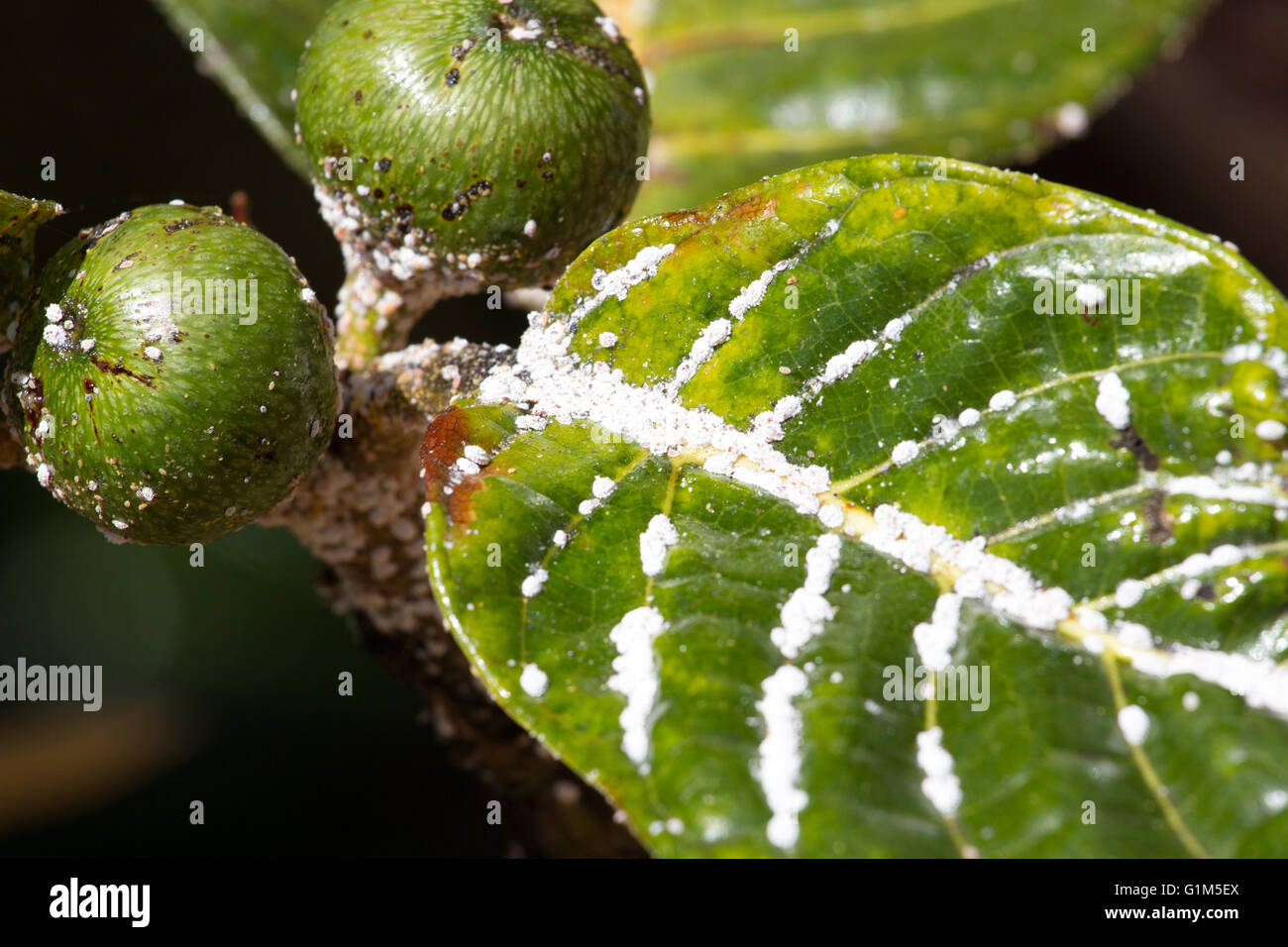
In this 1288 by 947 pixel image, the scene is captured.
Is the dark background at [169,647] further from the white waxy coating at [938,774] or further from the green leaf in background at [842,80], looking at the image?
the white waxy coating at [938,774]

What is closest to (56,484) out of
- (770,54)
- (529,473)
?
(529,473)

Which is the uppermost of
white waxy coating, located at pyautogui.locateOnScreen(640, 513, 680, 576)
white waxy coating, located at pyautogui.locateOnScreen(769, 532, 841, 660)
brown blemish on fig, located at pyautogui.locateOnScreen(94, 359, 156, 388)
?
brown blemish on fig, located at pyautogui.locateOnScreen(94, 359, 156, 388)

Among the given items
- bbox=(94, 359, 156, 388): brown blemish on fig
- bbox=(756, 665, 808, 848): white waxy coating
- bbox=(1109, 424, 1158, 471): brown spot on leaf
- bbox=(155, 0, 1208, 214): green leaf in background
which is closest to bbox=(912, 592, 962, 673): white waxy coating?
bbox=(756, 665, 808, 848): white waxy coating

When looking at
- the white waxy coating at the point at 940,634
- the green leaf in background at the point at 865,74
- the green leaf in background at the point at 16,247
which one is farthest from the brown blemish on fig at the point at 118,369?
the green leaf in background at the point at 865,74

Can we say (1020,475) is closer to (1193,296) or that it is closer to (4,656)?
(1193,296)

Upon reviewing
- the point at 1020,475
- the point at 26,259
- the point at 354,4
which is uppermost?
the point at 354,4

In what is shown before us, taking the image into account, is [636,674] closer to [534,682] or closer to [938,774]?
[534,682]

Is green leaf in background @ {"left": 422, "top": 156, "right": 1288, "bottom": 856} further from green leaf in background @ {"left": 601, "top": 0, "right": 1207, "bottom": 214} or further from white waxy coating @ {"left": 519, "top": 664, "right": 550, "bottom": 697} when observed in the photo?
green leaf in background @ {"left": 601, "top": 0, "right": 1207, "bottom": 214}

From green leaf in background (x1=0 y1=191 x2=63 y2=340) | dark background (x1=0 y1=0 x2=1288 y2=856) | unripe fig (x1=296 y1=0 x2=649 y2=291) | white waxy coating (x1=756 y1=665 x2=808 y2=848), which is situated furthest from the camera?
dark background (x1=0 y1=0 x2=1288 y2=856)
